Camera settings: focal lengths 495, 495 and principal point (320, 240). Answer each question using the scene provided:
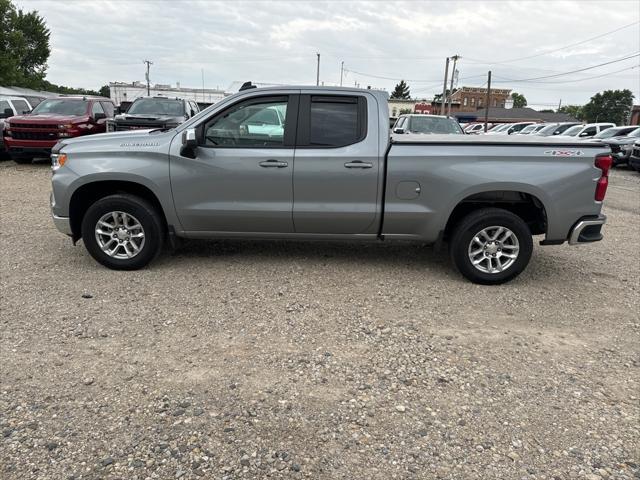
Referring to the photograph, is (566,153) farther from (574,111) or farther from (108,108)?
(574,111)

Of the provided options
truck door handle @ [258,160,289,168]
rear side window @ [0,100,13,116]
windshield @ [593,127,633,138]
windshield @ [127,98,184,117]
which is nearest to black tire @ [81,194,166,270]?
truck door handle @ [258,160,289,168]

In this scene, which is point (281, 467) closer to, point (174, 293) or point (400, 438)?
point (400, 438)

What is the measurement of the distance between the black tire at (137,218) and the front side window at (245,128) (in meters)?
0.91

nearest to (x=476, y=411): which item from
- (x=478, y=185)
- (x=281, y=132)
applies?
(x=478, y=185)

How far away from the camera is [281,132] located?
4891mm

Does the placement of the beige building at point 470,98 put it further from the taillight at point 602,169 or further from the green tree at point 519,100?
the taillight at point 602,169

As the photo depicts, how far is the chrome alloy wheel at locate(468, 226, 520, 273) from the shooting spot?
16.0 ft

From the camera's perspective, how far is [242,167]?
190 inches

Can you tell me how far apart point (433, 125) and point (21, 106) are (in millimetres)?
12569

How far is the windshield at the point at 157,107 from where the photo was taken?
532 inches

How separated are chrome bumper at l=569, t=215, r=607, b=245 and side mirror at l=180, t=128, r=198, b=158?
12.3 ft

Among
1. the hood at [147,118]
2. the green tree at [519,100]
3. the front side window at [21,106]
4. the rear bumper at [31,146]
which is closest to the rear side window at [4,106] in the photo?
the front side window at [21,106]

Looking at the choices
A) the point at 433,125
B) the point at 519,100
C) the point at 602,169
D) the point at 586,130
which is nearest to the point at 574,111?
the point at 519,100

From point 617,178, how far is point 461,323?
46.7 feet
